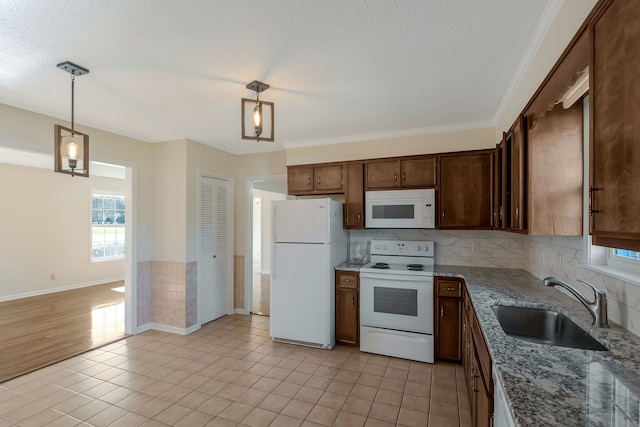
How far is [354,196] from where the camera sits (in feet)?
12.3

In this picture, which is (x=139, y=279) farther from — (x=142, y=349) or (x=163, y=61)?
(x=163, y=61)

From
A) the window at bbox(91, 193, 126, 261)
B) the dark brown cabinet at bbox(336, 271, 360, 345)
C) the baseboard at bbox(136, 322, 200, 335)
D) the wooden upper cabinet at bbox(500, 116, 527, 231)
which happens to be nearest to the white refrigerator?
the dark brown cabinet at bbox(336, 271, 360, 345)

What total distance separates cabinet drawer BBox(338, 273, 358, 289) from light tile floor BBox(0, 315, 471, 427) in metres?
0.73

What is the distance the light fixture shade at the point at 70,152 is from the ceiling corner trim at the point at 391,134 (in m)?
2.45

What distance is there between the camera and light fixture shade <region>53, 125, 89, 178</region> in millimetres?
2010

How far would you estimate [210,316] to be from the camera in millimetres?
4402

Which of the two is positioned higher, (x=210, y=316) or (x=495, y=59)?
(x=495, y=59)

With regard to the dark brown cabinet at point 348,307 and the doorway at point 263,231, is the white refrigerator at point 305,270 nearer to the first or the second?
the dark brown cabinet at point 348,307

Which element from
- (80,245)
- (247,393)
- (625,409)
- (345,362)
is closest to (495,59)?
(625,409)

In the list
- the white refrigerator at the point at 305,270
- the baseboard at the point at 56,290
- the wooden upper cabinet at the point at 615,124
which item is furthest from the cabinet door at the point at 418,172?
the baseboard at the point at 56,290

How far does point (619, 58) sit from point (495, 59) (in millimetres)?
1411

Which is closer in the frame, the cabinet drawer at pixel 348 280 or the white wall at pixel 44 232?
the cabinet drawer at pixel 348 280

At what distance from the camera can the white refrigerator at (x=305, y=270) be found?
3.42 meters

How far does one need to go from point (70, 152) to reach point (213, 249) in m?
2.56
